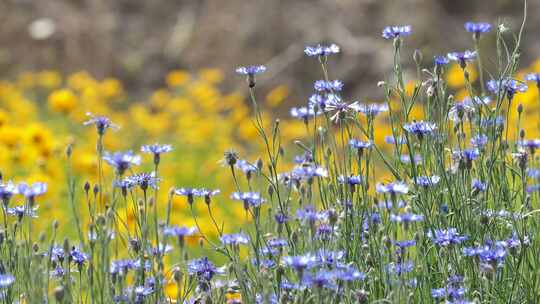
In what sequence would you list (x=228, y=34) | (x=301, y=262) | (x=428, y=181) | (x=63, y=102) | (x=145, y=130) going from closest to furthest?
(x=301, y=262)
(x=428, y=181)
(x=63, y=102)
(x=145, y=130)
(x=228, y=34)

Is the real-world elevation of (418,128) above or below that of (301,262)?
above

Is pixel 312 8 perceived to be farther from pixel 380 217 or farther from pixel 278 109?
pixel 380 217

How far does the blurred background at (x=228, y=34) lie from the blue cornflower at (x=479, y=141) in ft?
17.7

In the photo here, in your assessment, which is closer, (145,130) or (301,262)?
(301,262)

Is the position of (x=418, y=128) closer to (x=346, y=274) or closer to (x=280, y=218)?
(x=280, y=218)

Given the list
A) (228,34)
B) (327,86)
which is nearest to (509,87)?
(327,86)

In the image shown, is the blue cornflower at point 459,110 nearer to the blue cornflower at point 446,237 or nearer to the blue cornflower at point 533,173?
the blue cornflower at point 533,173

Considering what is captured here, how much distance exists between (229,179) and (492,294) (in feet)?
11.8

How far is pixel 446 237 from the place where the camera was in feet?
6.90

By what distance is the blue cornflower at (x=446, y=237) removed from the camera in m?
2.10

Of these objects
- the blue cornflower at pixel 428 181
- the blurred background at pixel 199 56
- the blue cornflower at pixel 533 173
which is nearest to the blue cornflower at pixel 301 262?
the blue cornflower at pixel 428 181

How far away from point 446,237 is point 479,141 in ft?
1.40

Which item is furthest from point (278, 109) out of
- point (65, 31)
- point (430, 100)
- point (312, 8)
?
point (430, 100)

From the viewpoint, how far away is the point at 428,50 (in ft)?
26.0
